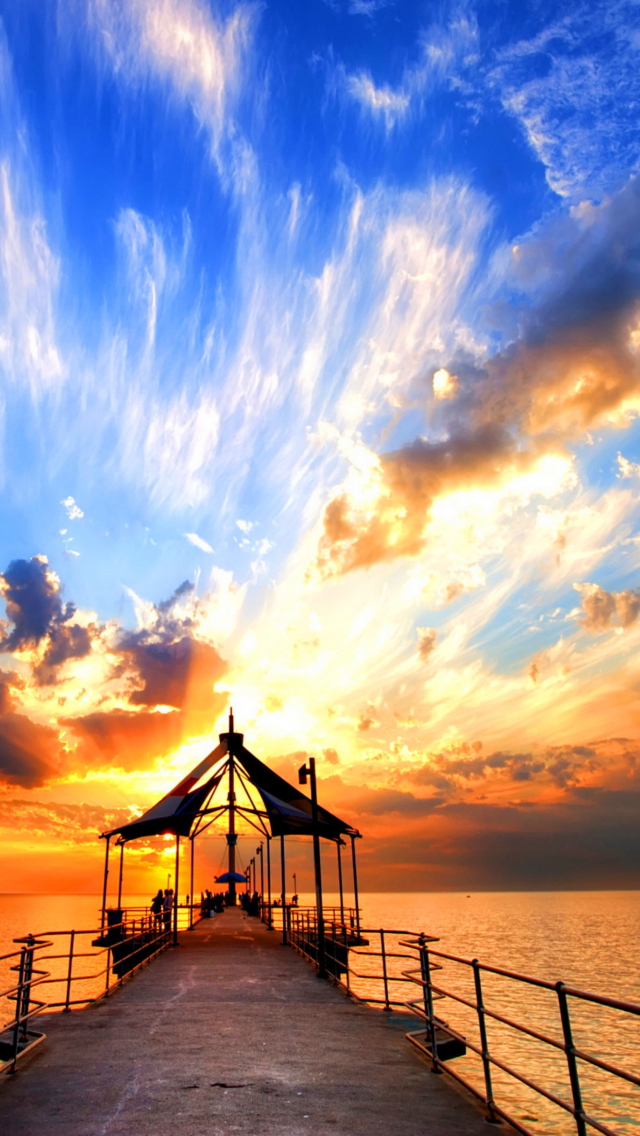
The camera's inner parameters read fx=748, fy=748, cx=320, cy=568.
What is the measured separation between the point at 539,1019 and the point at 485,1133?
107 feet

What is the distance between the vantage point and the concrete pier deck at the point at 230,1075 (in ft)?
19.0

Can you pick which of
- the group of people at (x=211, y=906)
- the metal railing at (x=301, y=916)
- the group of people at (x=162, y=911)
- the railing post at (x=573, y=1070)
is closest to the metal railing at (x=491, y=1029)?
the railing post at (x=573, y=1070)

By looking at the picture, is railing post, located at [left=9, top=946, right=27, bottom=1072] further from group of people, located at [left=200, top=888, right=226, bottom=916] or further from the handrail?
group of people, located at [left=200, top=888, right=226, bottom=916]

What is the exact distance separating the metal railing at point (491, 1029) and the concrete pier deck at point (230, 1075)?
0.39 m

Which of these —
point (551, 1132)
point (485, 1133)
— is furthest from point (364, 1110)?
point (551, 1132)

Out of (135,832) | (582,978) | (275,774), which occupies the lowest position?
(582,978)

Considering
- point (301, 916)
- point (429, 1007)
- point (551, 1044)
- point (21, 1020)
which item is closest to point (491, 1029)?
point (301, 916)

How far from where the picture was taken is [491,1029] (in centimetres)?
2995

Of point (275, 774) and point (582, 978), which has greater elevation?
point (275, 774)

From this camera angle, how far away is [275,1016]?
10.4 meters

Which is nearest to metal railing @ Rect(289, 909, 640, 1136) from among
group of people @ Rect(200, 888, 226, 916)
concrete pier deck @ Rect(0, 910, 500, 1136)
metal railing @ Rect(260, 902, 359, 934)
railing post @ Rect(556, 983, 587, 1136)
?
railing post @ Rect(556, 983, 587, 1136)

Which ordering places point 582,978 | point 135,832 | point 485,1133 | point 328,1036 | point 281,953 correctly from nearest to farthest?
point 485,1133
point 328,1036
point 281,953
point 135,832
point 582,978

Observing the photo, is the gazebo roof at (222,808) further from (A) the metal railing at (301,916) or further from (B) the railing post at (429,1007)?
(B) the railing post at (429,1007)

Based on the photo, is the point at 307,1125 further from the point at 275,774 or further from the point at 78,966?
the point at 78,966
